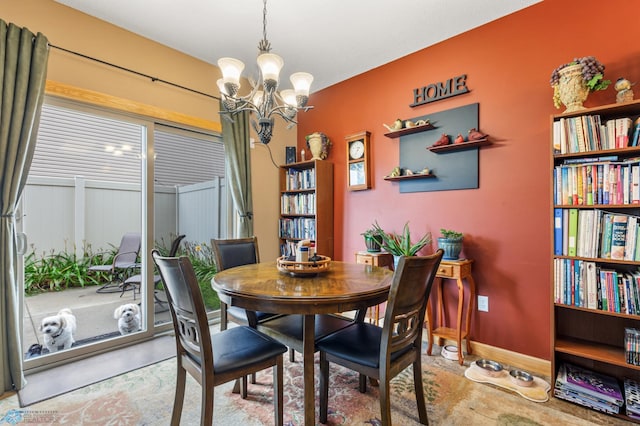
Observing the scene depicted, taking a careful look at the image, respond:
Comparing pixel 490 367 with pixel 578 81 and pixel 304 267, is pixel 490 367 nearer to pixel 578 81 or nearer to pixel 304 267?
pixel 304 267

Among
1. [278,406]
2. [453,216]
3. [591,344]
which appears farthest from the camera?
[453,216]

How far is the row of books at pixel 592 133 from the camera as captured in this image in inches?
70.4

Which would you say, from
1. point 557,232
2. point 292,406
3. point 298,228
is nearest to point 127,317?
point 292,406

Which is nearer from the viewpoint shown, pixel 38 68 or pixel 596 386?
pixel 596 386

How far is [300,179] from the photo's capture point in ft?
12.5

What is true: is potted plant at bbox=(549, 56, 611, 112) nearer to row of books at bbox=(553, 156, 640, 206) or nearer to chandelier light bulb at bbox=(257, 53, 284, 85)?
row of books at bbox=(553, 156, 640, 206)

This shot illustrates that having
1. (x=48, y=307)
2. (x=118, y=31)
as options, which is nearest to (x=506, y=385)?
(x=48, y=307)

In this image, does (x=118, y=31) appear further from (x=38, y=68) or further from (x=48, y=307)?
(x=48, y=307)

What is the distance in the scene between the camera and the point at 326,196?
3.61 m

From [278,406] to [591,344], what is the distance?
2056 mm

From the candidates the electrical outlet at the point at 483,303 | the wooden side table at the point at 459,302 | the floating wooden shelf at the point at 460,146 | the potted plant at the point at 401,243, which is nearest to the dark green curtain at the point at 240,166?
the potted plant at the point at 401,243

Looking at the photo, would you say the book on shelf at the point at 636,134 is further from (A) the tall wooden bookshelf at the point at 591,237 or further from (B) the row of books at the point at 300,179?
(B) the row of books at the point at 300,179

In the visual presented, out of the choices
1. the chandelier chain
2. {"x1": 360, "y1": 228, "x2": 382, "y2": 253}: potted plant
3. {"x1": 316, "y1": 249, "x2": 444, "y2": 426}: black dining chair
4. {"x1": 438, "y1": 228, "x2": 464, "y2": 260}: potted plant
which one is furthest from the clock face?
{"x1": 316, "y1": 249, "x2": 444, "y2": 426}: black dining chair

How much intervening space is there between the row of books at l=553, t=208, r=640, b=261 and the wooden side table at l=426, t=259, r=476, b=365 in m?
0.63
